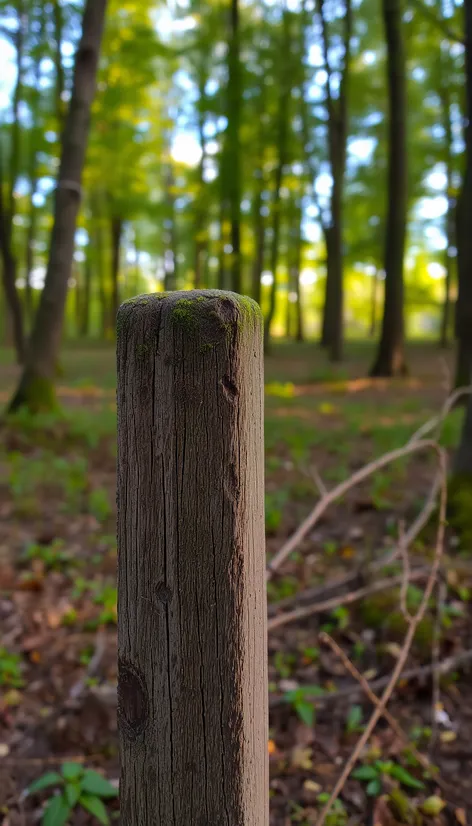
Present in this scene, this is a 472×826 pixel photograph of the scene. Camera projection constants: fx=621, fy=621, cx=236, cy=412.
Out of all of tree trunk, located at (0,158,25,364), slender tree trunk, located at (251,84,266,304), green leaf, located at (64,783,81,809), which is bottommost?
green leaf, located at (64,783,81,809)

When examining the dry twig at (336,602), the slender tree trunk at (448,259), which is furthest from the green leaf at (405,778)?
the slender tree trunk at (448,259)

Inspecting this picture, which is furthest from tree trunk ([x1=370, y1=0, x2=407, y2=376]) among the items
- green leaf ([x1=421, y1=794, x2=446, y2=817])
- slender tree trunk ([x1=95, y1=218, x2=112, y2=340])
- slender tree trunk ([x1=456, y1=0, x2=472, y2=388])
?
slender tree trunk ([x1=95, y1=218, x2=112, y2=340])

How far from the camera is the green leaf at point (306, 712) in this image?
2.69 metres

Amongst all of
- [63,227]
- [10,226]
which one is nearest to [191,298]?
[63,227]

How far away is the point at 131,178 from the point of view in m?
20.6

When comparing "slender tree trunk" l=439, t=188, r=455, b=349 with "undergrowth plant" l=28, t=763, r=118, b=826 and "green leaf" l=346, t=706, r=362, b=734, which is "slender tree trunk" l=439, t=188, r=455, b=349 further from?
"undergrowth plant" l=28, t=763, r=118, b=826

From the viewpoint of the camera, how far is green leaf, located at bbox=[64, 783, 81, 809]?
2.29 m

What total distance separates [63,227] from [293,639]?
6026 mm

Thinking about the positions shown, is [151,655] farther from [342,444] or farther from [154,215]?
[154,215]

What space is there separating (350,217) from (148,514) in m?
24.4

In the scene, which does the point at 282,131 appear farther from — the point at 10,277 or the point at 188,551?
the point at 188,551

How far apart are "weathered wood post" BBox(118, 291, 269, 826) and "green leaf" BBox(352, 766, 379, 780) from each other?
1.52m

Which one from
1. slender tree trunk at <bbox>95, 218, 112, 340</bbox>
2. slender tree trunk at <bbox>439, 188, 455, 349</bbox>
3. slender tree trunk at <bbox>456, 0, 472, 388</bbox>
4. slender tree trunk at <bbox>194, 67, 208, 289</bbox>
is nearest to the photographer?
slender tree trunk at <bbox>456, 0, 472, 388</bbox>

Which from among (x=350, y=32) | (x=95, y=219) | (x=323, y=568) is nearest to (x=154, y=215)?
(x=95, y=219)
